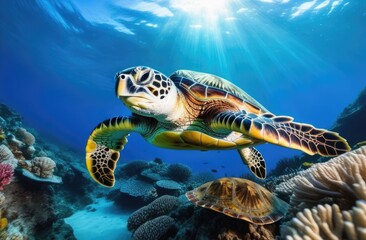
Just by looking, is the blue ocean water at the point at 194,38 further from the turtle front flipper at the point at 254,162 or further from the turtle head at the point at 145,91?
the turtle head at the point at 145,91

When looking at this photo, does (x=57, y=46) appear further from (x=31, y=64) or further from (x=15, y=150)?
(x=15, y=150)

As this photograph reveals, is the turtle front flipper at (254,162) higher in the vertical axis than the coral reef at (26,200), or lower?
higher

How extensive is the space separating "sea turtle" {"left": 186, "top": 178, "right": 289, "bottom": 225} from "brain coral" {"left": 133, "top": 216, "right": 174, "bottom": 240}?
1367mm

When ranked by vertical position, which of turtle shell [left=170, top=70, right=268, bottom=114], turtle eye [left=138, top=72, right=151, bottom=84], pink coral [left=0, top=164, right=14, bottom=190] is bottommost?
pink coral [left=0, top=164, right=14, bottom=190]

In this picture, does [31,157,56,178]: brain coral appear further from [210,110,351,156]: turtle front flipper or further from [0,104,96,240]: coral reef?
[210,110,351,156]: turtle front flipper

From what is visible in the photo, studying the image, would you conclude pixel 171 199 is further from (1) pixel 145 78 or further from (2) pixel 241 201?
(1) pixel 145 78

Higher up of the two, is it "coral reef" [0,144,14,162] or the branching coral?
"coral reef" [0,144,14,162]

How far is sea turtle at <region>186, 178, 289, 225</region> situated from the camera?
2753 millimetres

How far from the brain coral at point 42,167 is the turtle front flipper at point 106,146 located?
1892mm

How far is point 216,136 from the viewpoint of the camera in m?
3.73

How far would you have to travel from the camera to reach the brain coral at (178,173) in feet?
33.5

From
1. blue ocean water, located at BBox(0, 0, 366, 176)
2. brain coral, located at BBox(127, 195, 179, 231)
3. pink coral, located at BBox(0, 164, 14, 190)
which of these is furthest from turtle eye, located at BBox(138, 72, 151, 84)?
blue ocean water, located at BBox(0, 0, 366, 176)

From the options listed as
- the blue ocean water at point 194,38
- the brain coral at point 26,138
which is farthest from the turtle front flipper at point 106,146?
the blue ocean water at point 194,38

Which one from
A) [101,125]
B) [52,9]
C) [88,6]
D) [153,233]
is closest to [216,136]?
[101,125]
